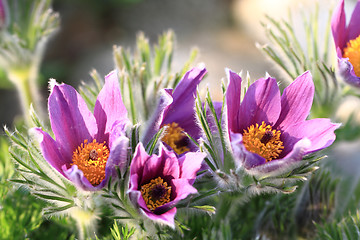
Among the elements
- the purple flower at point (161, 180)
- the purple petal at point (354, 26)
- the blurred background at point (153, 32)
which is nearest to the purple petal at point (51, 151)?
the purple flower at point (161, 180)

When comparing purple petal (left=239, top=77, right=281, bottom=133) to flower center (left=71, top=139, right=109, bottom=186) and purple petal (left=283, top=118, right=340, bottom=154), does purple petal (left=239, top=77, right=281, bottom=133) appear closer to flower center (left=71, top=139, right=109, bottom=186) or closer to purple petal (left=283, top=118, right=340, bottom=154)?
purple petal (left=283, top=118, right=340, bottom=154)

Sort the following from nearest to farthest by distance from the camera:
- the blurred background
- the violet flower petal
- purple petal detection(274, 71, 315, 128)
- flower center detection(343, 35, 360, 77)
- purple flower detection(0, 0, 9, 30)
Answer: the violet flower petal, purple petal detection(274, 71, 315, 128), flower center detection(343, 35, 360, 77), purple flower detection(0, 0, 9, 30), the blurred background

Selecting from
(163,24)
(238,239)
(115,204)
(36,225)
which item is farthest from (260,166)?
(163,24)

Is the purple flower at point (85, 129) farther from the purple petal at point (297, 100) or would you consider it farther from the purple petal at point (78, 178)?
the purple petal at point (297, 100)

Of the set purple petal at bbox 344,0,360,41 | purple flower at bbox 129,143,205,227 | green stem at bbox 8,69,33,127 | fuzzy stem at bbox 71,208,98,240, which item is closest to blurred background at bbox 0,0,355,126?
green stem at bbox 8,69,33,127

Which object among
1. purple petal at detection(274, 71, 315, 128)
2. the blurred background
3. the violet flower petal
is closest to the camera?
the violet flower petal

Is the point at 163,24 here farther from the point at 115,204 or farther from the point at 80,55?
the point at 115,204
